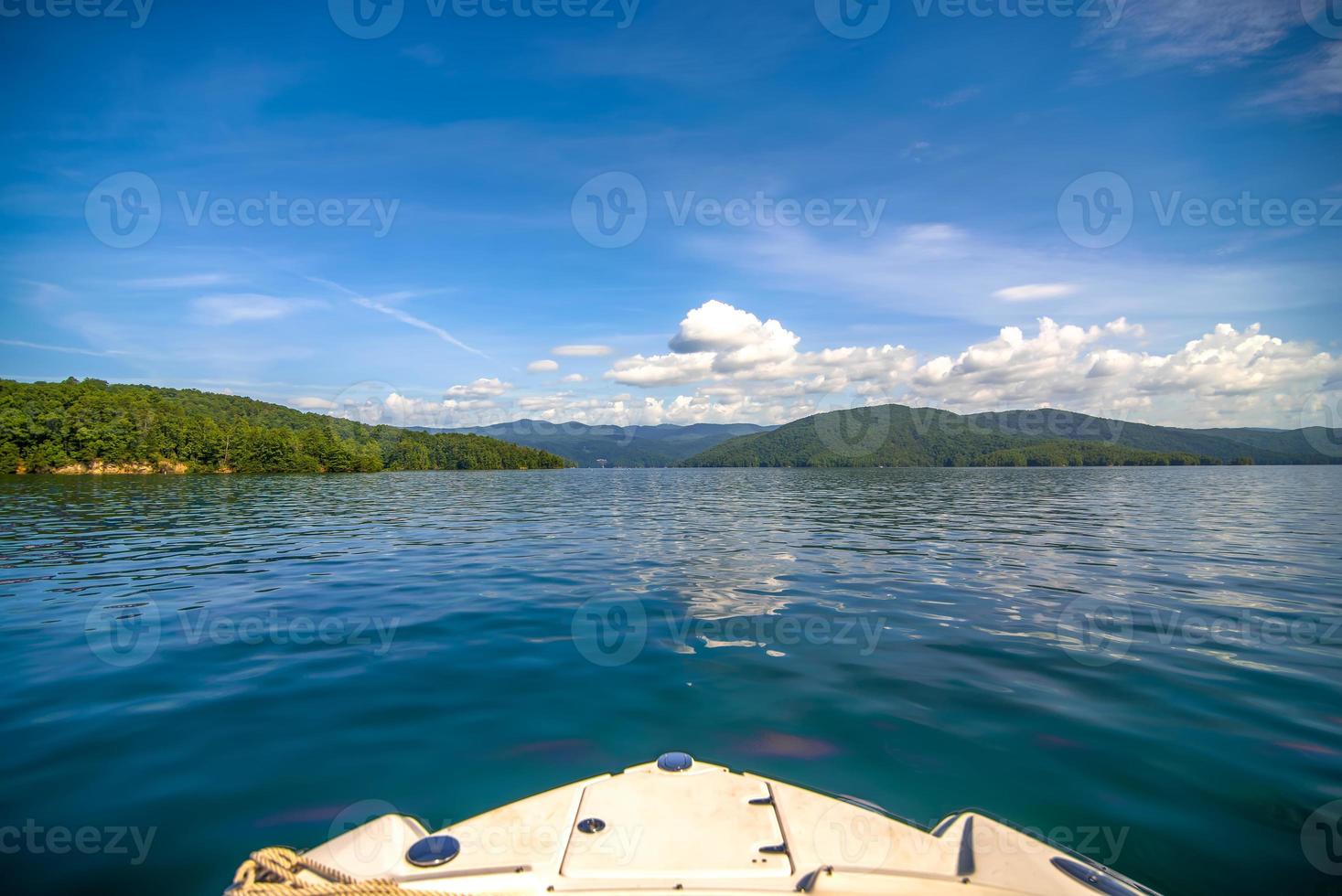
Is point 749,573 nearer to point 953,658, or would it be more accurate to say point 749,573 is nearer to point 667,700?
point 953,658

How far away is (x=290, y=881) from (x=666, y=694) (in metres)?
5.42

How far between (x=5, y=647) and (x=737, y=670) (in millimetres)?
12603

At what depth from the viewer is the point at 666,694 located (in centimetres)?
848

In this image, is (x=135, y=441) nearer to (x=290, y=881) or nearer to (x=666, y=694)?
(x=666, y=694)

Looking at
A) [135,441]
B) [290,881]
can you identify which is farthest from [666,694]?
[135,441]

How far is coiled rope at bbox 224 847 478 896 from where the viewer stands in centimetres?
344

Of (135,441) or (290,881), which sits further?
(135,441)

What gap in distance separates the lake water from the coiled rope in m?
1.93

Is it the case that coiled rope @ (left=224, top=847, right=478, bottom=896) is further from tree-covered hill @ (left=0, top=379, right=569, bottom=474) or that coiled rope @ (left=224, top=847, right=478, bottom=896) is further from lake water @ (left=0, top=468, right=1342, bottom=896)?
tree-covered hill @ (left=0, top=379, right=569, bottom=474)

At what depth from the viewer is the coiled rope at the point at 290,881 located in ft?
11.3

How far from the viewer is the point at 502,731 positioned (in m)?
7.36

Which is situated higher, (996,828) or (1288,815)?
(996,828)

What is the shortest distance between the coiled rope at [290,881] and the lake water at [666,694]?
1926mm

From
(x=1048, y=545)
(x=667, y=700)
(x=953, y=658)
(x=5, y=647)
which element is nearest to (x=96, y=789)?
(x=667, y=700)
